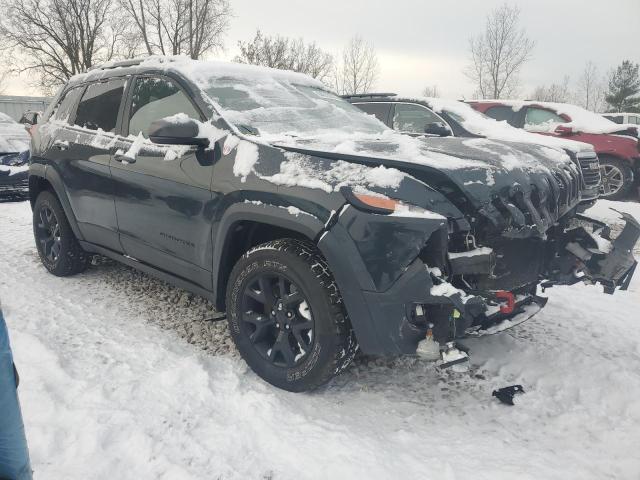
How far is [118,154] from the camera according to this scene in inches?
142

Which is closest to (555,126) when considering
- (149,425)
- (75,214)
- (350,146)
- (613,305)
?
(613,305)

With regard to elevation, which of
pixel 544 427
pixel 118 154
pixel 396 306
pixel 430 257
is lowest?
→ pixel 544 427

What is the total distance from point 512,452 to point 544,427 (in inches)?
12.2

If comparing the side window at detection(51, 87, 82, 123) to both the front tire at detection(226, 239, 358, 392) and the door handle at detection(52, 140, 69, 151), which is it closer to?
the door handle at detection(52, 140, 69, 151)

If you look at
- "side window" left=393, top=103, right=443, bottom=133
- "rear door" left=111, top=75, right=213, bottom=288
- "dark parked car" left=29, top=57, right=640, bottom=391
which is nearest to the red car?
"side window" left=393, top=103, right=443, bottom=133

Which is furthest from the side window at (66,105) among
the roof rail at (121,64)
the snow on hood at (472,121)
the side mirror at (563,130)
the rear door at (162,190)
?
the side mirror at (563,130)

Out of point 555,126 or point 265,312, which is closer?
point 265,312

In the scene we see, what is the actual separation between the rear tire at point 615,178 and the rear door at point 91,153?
8.25 m

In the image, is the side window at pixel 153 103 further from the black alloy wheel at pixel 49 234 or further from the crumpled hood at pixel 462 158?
the black alloy wheel at pixel 49 234

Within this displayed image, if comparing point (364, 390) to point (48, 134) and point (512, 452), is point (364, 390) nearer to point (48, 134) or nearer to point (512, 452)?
point (512, 452)

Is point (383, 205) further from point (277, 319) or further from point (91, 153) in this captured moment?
point (91, 153)

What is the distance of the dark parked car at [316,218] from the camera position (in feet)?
7.60

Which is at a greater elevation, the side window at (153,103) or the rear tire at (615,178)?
the side window at (153,103)

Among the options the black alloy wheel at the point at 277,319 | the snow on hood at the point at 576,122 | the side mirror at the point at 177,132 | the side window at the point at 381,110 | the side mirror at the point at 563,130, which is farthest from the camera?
the snow on hood at the point at 576,122
